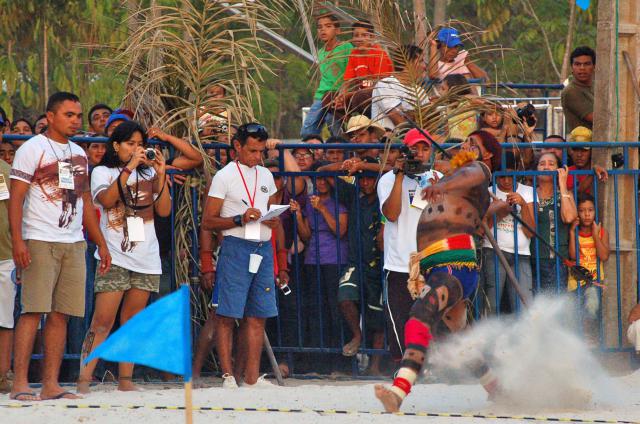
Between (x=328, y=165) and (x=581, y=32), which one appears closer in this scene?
(x=328, y=165)

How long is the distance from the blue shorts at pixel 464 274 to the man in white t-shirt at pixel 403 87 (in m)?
1.90

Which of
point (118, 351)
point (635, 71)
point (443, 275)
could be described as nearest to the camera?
point (118, 351)

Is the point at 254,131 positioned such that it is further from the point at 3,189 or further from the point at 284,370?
the point at 284,370

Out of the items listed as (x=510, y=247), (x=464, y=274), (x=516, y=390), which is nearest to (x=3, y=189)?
(x=464, y=274)

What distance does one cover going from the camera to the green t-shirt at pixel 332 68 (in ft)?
34.2

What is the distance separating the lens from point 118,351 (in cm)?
538

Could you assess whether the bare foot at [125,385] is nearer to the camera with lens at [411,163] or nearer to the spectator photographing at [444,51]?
the camera with lens at [411,163]

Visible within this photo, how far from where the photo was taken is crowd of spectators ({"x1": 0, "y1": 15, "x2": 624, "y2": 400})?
8375 millimetres

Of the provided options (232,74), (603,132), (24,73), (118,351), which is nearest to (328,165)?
(232,74)

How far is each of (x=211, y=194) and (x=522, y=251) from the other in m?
2.49

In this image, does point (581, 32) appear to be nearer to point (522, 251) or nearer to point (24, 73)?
point (24, 73)

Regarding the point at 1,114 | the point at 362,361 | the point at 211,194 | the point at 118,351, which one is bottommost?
the point at 362,361

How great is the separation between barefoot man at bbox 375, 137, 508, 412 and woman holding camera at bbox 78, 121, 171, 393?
1.95m

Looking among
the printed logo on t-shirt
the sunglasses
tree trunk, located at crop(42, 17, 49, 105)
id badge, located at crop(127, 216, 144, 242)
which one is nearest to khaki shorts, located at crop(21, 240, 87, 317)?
the printed logo on t-shirt
